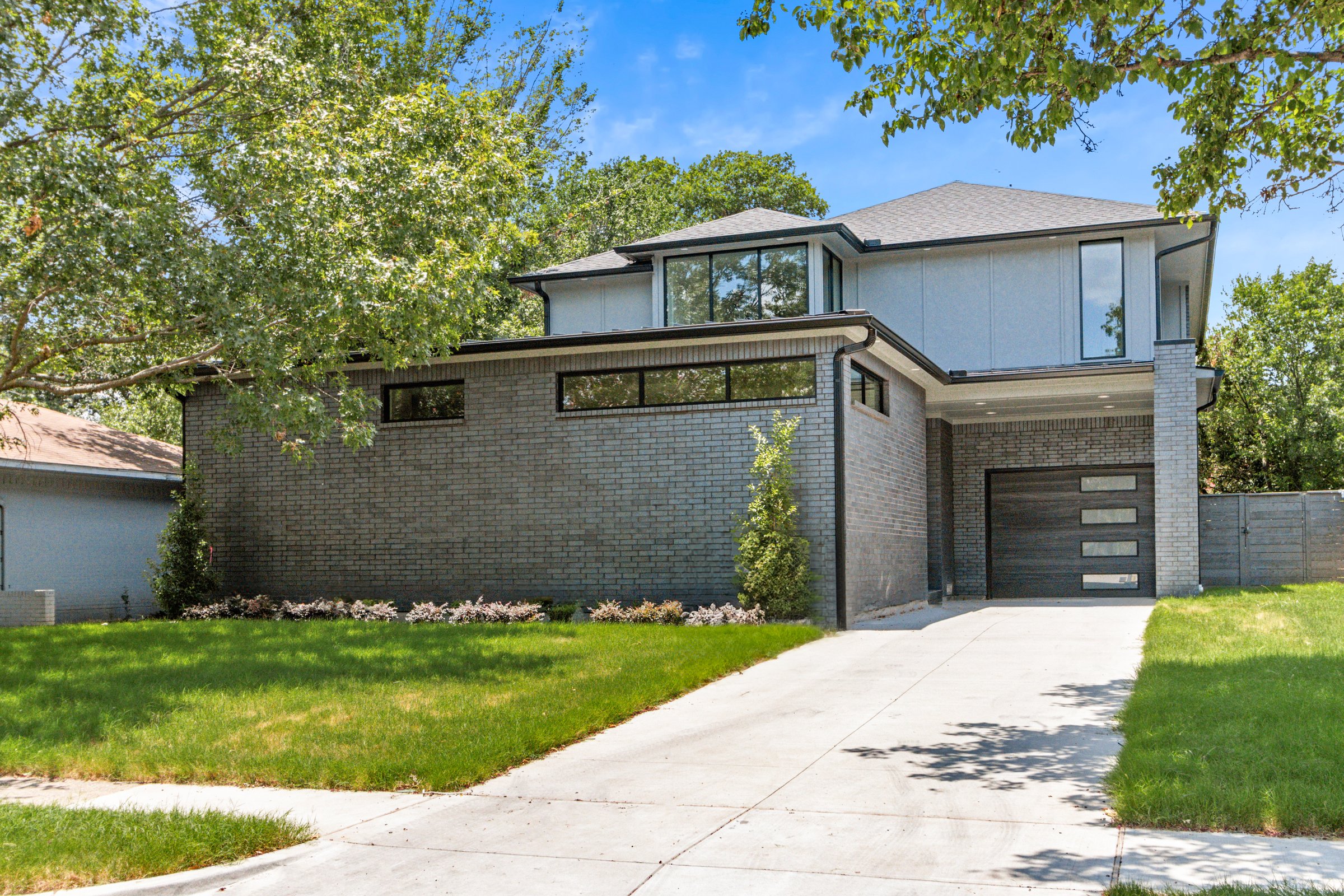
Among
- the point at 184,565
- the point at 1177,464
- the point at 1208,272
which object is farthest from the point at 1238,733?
the point at 1208,272

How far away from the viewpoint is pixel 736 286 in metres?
19.9

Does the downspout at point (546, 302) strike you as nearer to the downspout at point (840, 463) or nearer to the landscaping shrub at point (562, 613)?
the landscaping shrub at point (562, 613)

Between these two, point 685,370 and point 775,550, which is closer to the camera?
point 775,550

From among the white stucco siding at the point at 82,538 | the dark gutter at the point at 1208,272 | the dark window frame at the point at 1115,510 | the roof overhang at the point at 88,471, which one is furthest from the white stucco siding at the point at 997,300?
the white stucco siding at the point at 82,538

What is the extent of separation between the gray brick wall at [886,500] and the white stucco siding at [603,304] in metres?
5.96

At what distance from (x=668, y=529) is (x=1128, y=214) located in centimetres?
1046

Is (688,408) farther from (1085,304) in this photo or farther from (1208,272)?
(1208,272)

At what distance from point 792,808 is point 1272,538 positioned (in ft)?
55.6

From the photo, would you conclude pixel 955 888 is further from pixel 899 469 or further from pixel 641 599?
pixel 899 469

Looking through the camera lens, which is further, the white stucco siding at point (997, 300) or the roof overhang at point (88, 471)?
the white stucco siding at point (997, 300)

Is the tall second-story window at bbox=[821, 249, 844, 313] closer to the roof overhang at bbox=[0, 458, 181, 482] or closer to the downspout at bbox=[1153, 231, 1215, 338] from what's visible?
the downspout at bbox=[1153, 231, 1215, 338]

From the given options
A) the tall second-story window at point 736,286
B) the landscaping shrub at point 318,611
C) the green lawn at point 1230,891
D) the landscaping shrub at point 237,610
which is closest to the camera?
the green lawn at point 1230,891

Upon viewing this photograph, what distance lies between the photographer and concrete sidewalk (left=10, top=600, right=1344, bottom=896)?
4828 mm

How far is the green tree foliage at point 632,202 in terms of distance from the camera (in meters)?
32.7
